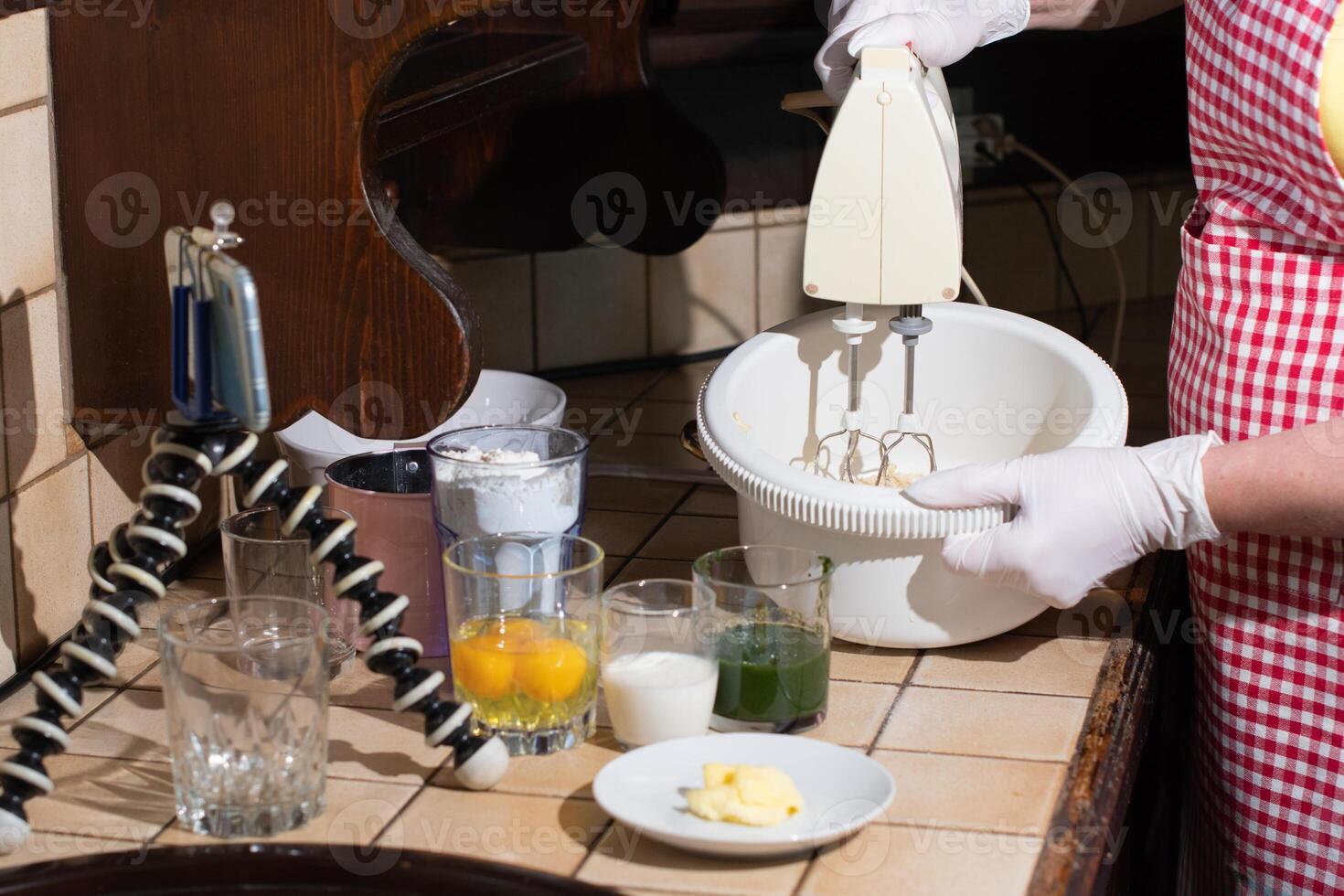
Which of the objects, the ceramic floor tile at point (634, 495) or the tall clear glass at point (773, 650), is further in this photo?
the ceramic floor tile at point (634, 495)

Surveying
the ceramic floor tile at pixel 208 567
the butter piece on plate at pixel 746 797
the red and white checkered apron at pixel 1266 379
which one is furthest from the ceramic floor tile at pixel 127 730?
the red and white checkered apron at pixel 1266 379

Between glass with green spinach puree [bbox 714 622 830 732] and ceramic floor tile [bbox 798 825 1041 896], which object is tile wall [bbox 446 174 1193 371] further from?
ceramic floor tile [bbox 798 825 1041 896]

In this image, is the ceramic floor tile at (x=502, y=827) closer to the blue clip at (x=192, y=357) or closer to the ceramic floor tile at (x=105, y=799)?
the ceramic floor tile at (x=105, y=799)

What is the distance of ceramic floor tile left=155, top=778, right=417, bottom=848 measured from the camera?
814mm

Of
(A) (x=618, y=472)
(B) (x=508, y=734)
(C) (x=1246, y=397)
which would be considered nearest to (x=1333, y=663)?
(C) (x=1246, y=397)

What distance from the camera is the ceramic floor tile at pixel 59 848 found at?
80 centimetres

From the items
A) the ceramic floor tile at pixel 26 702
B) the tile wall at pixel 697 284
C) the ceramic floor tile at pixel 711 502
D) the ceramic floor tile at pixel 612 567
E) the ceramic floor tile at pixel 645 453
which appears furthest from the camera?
the tile wall at pixel 697 284

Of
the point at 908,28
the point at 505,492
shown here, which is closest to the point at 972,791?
the point at 505,492

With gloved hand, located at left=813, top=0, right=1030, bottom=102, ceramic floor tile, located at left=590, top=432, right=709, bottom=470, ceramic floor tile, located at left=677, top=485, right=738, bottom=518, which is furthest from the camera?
ceramic floor tile, located at left=590, top=432, right=709, bottom=470

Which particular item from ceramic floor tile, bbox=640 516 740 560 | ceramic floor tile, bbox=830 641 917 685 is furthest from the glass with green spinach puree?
ceramic floor tile, bbox=640 516 740 560

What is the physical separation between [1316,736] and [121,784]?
794 mm

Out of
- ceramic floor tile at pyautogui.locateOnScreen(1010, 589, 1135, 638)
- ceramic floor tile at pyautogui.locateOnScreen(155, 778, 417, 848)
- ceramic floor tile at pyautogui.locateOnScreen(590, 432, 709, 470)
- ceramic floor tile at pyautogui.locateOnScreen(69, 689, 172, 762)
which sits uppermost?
ceramic floor tile at pyautogui.locateOnScreen(590, 432, 709, 470)

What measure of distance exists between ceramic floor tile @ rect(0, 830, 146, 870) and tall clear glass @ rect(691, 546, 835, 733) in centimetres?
36

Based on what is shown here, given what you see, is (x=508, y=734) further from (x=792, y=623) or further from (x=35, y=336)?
(x=35, y=336)
